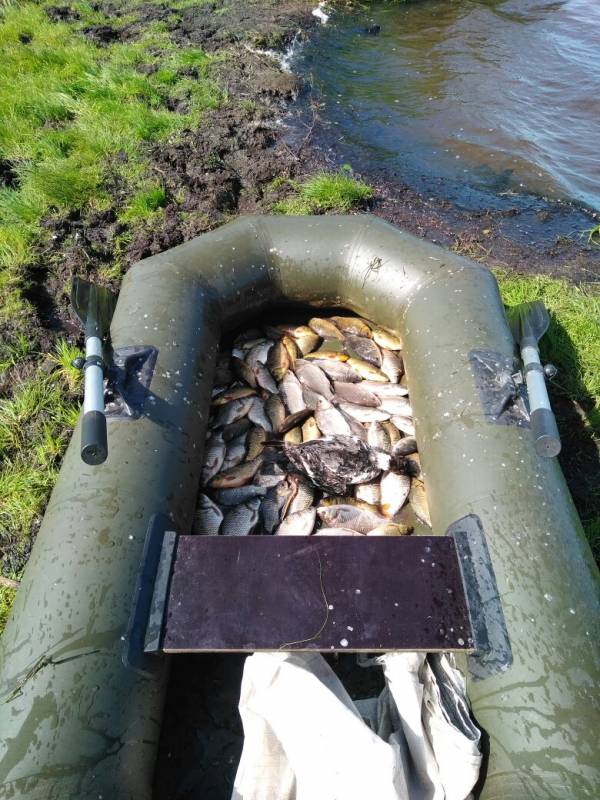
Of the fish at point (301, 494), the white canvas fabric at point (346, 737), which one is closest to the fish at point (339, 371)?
the fish at point (301, 494)

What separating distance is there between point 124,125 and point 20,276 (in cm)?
315

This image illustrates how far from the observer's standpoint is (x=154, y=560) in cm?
252

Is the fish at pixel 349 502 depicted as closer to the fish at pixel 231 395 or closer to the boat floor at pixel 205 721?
the boat floor at pixel 205 721

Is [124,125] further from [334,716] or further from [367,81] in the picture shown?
[334,716]

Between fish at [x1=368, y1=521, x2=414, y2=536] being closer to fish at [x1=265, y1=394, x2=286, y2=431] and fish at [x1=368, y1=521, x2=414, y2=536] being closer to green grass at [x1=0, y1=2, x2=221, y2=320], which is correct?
fish at [x1=265, y1=394, x2=286, y2=431]

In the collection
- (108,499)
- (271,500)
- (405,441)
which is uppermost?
(108,499)

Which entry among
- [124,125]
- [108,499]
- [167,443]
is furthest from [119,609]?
[124,125]

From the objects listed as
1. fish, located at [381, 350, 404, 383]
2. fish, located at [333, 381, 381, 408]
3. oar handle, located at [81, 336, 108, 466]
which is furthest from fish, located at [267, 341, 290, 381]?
oar handle, located at [81, 336, 108, 466]

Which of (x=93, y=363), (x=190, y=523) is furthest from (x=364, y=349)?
(x=93, y=363)

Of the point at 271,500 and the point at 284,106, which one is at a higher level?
the point at 284,106

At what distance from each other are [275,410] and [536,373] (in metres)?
1.71

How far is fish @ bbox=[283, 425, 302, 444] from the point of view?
3666 mm

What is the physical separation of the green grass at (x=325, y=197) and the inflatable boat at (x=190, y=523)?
2148mm

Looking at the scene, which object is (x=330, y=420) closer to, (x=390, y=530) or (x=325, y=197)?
(x=390, y=530)
